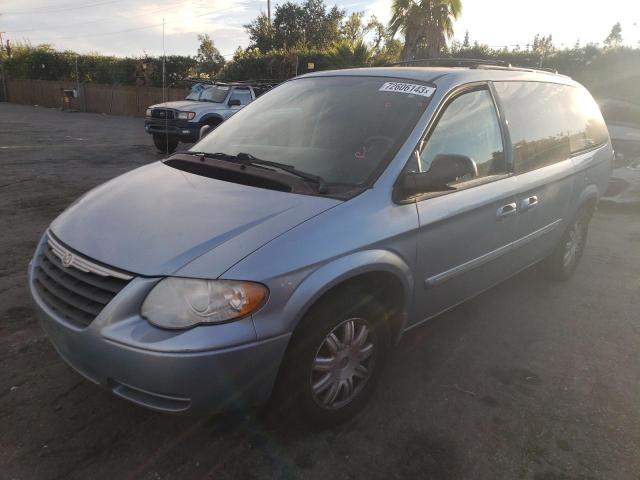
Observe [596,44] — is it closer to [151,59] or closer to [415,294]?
[415,294]

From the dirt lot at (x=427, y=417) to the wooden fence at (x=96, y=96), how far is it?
77.1 ft

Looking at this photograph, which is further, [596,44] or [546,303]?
[596,44]

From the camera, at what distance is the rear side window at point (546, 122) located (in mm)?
3518

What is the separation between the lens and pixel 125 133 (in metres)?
17.1

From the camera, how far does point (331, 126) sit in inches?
121

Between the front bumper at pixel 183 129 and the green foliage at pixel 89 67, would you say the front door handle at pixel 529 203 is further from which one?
the green foliage at pixel 89 67

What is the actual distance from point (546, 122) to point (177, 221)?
2996 mm

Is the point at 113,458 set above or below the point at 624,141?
below

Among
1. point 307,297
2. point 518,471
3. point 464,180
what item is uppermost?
point 464,180

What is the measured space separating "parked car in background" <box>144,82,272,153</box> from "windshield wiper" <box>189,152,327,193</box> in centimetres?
875

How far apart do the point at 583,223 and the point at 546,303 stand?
1005mm

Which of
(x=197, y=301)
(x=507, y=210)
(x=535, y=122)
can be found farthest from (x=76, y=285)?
(x=535, y=122)

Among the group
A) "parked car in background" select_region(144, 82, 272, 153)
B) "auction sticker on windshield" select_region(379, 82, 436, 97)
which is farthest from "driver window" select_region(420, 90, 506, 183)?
"parked car in background" select_region(144, 82, 272, 153)

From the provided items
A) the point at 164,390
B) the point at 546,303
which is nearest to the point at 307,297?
the point at 164,390
